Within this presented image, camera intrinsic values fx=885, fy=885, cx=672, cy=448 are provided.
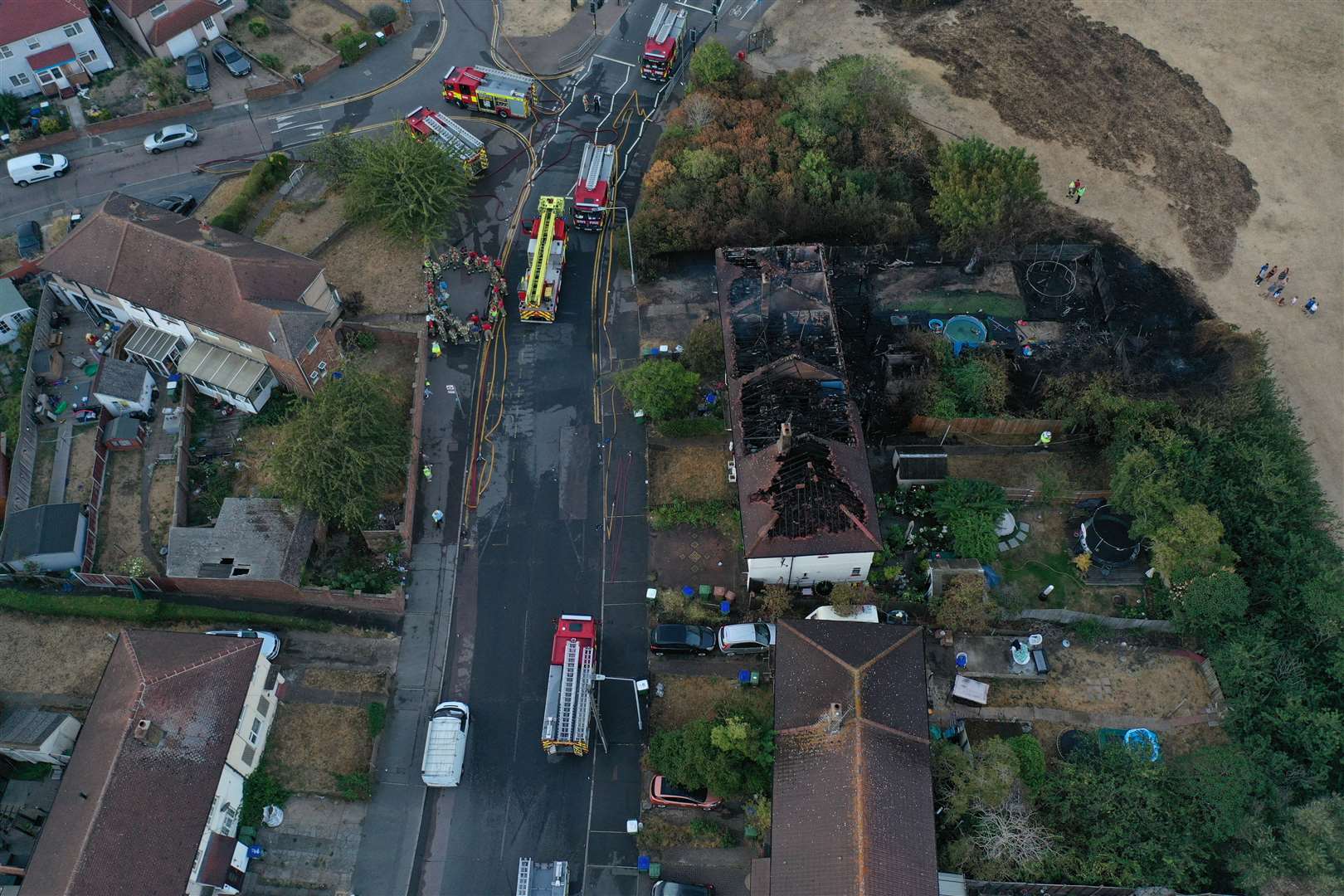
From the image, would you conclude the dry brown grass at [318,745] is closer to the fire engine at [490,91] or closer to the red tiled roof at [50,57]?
the fire engine at [490,91]

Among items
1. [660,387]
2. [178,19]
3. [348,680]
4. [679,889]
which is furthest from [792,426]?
[178,19]

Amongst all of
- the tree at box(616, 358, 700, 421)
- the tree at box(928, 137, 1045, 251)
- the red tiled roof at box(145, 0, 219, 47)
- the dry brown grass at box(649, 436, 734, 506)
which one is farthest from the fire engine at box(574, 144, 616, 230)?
the red tiled roof at box(145, 0, 219, 47)

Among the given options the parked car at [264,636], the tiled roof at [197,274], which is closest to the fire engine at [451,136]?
the tiled roof at [197,274]

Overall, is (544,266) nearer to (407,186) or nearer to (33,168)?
(407,186)

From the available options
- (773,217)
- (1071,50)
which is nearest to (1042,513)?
(773,217)

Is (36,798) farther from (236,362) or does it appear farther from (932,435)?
(932,435)

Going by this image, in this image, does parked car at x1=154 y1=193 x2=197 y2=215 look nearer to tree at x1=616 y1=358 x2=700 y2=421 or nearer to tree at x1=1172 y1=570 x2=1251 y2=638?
tree at x1=616 y1=358 x2=700 y2=421
